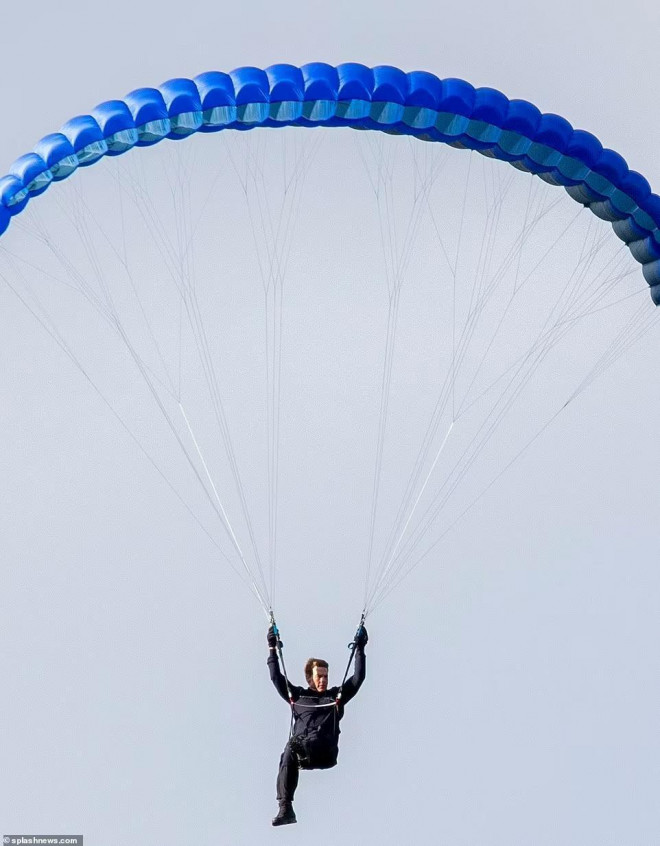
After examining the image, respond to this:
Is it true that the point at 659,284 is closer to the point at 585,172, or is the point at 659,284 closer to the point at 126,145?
the point at 585,172

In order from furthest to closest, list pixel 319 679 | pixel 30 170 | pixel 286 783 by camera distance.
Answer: pixel 286 783, pixel 319 679, pixel 30 170

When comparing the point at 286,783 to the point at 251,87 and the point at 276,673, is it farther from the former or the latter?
the point at 251,87

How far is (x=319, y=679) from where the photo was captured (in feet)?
62.4

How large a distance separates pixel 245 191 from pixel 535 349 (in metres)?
3.90

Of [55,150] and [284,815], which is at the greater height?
[55,150]

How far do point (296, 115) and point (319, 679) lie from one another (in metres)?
5.48

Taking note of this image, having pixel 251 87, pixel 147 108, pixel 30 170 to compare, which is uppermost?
pixel 251 87

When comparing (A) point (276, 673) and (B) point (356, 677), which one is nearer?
(A) point (276, 673)

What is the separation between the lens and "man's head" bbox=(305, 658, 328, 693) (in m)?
19.0

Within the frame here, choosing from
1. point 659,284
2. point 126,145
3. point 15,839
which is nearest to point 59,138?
point 126,145

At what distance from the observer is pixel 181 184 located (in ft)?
67.5

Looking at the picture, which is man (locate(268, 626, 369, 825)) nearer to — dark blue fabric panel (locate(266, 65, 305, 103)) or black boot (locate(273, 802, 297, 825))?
black boot (locate(273, 802, 297, 825))

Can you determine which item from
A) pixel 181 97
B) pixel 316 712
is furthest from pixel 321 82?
pixel 316 712

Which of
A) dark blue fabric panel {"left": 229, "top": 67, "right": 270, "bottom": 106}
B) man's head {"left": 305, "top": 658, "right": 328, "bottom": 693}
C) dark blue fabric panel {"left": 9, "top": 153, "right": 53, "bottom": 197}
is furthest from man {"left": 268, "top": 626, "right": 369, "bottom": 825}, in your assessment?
dark blue fabric panel {"left": 229, "top": 67, "right": 270, "bottom": 106}
